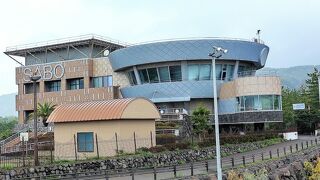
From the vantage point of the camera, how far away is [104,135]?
32.6 m

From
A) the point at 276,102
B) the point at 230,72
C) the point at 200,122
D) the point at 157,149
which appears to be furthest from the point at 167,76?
the point at 157,149

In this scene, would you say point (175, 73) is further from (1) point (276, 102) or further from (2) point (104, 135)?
(2) point (104, 135)

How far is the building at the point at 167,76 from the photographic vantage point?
62406 mm

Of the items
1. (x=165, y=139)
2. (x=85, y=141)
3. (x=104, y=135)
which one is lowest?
(x=165, y=139)

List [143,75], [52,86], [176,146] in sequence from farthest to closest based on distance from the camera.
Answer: [52,86]
[143,75]
[176,146]

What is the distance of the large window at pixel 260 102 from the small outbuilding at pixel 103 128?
2919 centimetres

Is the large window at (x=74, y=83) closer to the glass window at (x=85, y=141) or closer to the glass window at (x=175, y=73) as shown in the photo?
the glass window at (x=175, y=73)

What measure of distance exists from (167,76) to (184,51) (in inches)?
201

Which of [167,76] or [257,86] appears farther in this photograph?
[167,76]

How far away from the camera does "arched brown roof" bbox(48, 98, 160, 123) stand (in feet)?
107

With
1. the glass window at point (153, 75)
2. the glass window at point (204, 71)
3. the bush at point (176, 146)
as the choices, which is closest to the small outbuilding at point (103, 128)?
the bush at point (176, 146)

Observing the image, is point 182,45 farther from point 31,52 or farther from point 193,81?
point 31,52

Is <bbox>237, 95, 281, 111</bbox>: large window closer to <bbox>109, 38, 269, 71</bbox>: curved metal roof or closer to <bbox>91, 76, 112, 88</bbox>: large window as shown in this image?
<bbox>109, 38, 269, 71</bbox>: curved metal roof

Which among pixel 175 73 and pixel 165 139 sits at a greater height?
pixel 175 73
